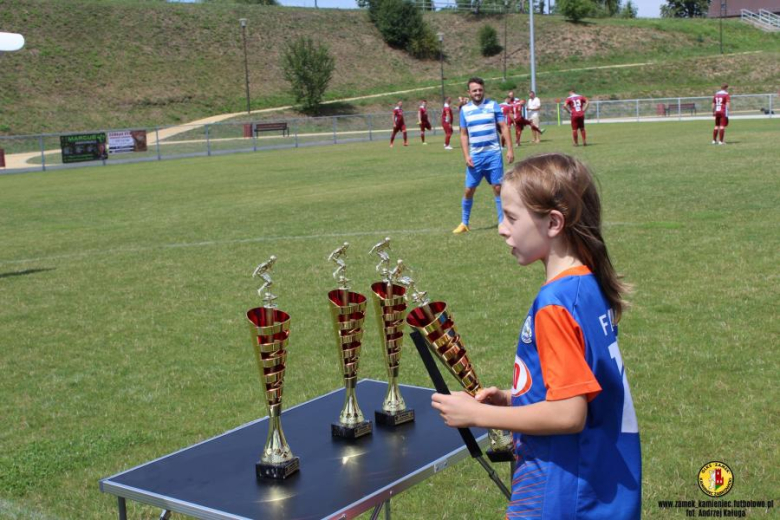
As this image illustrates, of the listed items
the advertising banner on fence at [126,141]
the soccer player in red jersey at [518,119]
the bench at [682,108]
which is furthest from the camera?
the bench at [682,108]

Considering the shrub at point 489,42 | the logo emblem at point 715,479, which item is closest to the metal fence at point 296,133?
the shrub at point 489,42

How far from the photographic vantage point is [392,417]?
3.04 meters

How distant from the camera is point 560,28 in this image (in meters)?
92.9

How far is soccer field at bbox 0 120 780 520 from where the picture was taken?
4.68 metres

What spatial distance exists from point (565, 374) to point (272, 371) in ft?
3.10

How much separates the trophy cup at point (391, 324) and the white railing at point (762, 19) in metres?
107

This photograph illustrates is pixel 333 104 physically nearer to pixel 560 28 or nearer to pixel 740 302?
pixel 560 28

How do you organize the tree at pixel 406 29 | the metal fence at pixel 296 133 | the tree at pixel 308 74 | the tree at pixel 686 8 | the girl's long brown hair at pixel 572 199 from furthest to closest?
the tree at pixel 686 8
the tree at pixel 406 29
the tree at pixel 308 74
the metal fence at pixel 296 133
the girl's long brown hair at pixel 572 199

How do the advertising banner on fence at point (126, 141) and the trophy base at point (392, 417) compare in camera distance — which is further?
the advertising banner on fence at point (126, 141)

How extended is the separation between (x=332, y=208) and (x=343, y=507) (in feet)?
46.5

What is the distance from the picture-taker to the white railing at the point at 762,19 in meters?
98.6

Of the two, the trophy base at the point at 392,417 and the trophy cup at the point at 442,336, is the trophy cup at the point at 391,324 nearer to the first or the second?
the trophy base at the point at 392,417

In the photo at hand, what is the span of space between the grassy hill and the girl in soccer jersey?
2189 inches

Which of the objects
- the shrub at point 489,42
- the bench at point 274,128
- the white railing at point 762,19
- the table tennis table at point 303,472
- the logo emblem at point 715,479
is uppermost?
the white railing at point 762,19
